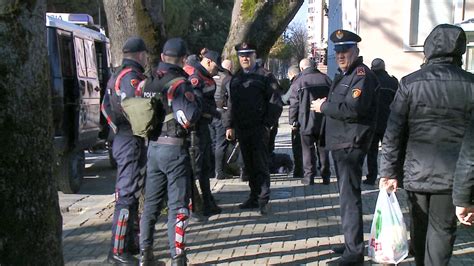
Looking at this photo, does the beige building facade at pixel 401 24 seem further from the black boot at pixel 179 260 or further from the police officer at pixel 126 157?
the black boot at pixel 179 260

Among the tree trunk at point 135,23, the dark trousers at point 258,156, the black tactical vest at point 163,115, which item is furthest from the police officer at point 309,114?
the black tactical vest at point 163,115

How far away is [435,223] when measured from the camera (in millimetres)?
4152

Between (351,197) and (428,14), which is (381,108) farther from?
(428,14)

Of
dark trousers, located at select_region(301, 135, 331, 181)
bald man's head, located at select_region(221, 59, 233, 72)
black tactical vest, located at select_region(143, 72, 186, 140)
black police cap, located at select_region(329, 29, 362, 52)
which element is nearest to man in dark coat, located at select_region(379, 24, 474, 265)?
black police cap, located at select_region(329, 29, 362, 52)

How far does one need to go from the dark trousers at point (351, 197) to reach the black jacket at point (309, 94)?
155 inches

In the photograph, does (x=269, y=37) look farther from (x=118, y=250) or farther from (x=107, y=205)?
(x=118, y=250)

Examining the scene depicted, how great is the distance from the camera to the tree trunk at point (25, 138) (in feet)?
9.14

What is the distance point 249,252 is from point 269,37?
4.21 meters

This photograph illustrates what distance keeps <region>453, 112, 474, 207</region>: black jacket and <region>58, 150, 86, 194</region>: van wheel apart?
6715 mm

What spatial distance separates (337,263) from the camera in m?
5.34

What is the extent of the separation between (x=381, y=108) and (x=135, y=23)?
13.4ft

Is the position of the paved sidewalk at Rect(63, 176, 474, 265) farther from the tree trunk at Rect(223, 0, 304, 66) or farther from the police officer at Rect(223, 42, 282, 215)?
the tree trunk at Rect(223, 0, 304, 66)

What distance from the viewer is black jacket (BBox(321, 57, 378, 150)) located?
493cm

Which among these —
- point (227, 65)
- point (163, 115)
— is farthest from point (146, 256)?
point (227, 65)
